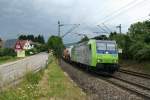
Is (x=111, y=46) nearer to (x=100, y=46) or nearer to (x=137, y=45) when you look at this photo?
(x=100, y=46)

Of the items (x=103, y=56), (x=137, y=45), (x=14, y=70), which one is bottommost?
(x=14, y=70)

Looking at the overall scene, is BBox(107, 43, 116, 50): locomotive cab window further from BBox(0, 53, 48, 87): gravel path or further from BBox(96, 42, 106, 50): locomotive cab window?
BBox(0, 53, 48, 87): gravel path

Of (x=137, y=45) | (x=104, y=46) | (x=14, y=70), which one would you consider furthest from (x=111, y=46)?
(x=137, y=45)

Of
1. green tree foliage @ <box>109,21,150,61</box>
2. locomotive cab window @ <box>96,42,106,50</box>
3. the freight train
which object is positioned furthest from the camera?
green tree foliage @ <box>109,21,150,61</box>

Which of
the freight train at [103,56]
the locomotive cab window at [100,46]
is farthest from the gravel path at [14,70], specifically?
the locomotive cab window at [100,46]

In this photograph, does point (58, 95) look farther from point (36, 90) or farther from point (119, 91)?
point (119, 91)

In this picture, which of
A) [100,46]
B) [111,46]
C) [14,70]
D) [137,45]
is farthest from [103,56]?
[137,45]

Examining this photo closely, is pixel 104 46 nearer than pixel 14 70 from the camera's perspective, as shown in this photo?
Yes

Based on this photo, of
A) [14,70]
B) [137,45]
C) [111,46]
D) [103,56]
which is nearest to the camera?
[103,56]

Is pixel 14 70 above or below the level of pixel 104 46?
below

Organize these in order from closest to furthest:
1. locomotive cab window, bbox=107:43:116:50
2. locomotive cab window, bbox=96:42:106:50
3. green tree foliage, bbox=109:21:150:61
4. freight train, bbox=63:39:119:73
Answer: freight train, bbox=63:39:119:73 < locomotive cab window, bbox=96:42:106:50 < locomotive cab window, bbox=107:43:116:50 < green tree foliage, bbox=109:21:150:61

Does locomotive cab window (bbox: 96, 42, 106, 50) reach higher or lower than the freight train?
higher

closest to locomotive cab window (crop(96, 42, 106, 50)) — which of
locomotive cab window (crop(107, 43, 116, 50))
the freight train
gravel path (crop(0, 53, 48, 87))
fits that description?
the freight train

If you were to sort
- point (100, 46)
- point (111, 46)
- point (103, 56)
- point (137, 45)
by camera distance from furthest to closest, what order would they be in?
point (137, 45)
point (111, 46)
point (100, 46)
point (103, 56)
